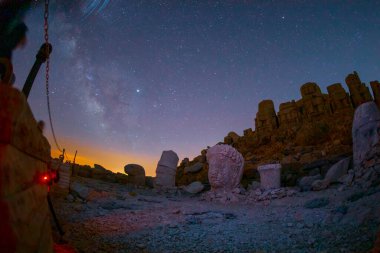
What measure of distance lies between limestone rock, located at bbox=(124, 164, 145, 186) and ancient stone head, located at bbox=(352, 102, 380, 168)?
38.5ft

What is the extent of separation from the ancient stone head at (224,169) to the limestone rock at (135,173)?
521cm

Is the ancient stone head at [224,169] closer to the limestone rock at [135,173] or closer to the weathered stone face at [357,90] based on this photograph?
the limestone rock at [135,173]

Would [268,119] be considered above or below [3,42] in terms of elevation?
above

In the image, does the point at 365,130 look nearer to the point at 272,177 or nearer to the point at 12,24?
the point at 272,177

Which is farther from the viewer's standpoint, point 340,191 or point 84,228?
point 340,191

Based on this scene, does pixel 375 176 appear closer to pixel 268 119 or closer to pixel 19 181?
pixel 19 181

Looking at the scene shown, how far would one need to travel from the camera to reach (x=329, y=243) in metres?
3.54

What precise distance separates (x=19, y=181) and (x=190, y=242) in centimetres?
367

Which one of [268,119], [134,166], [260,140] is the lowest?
[134,166]

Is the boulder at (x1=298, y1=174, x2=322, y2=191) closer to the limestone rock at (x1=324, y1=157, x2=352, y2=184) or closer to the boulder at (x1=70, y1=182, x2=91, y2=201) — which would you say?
the limestone rock at (x1=324, y1=157, x2=352, y2=184)

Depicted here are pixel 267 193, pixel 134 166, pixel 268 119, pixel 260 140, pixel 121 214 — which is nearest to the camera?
pixel 121 214

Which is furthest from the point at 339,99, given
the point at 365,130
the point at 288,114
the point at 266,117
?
the point at 365,130

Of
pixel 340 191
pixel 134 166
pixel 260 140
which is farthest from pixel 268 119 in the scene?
pixel 340 191

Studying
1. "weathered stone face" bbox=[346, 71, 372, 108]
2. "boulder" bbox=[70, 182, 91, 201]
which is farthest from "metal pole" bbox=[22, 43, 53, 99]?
"weathered stone face" bbox=[346, 71, 372, 108]
